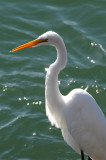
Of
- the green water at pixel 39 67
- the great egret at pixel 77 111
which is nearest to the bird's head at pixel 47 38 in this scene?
the great egret at pixel 77 111

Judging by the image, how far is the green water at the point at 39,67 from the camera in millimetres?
7336

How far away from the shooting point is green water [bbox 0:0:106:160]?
734cm

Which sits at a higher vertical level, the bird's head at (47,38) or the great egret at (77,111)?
the bird's head at (47,38)

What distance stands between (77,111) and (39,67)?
8.73ft

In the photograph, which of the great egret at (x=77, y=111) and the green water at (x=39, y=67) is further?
the green water at (x=39, y=67)

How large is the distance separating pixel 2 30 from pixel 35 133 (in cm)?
289

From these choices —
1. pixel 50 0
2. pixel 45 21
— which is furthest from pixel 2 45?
pixel 50 0

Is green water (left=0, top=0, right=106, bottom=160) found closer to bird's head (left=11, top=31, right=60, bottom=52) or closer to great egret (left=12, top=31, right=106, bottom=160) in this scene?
great egret (left=12, top=31, right=106, bottom=160)

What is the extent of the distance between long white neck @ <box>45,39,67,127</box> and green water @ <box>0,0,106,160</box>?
28.5 inches

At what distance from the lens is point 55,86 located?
20.7ft

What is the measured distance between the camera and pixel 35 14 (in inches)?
405

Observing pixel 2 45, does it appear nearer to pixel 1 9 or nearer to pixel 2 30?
pixel 2 30

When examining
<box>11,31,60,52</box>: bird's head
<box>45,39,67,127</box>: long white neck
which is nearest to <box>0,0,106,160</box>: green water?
<box>45,39,67,127</box>: long white neck

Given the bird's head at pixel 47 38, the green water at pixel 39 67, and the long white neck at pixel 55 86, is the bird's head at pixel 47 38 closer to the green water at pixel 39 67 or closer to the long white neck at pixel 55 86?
the long white neck at pixel 55 86
